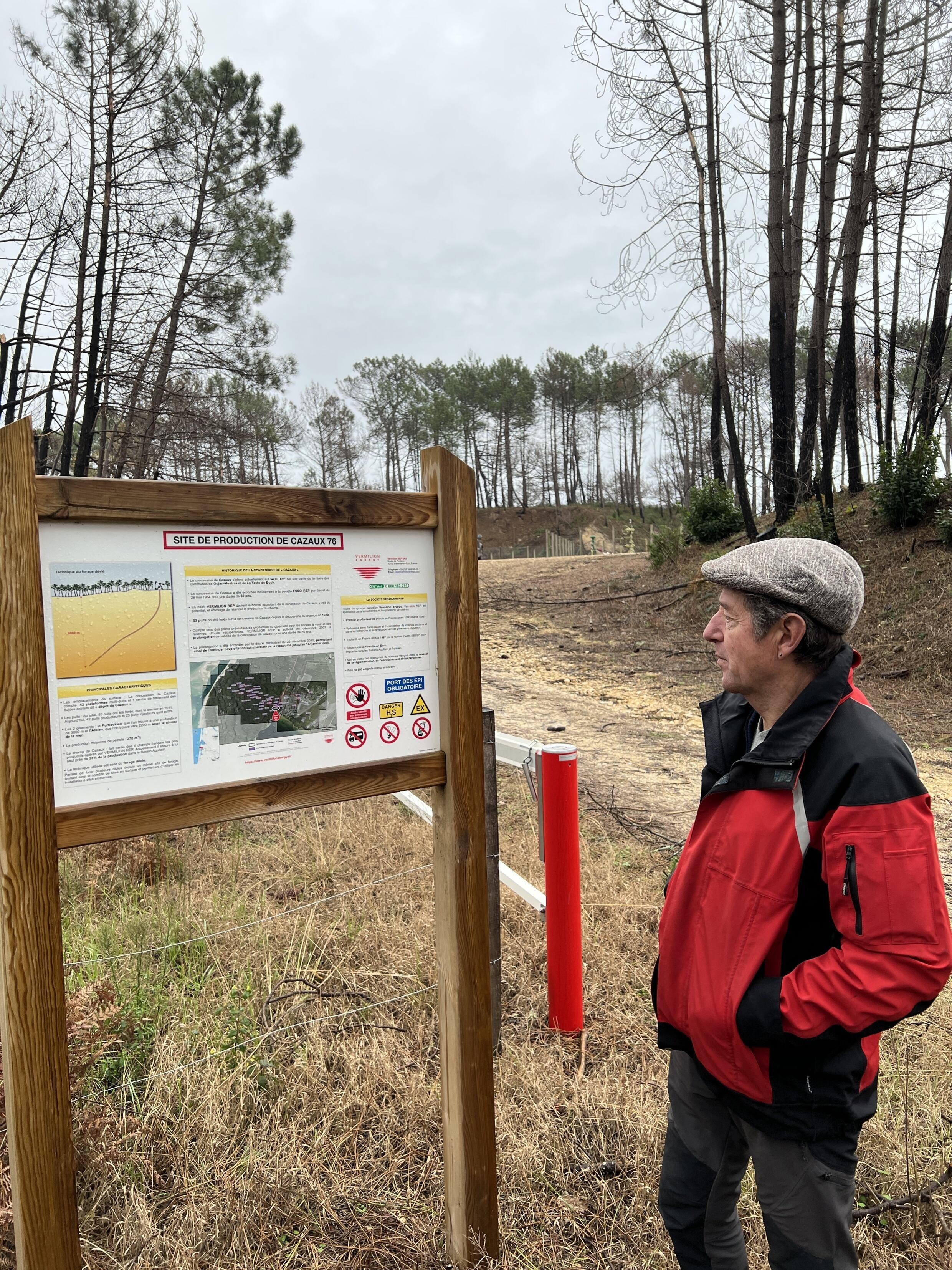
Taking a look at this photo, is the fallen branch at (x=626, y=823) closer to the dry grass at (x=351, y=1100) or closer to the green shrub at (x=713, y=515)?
the dry grass at (x=351, y=1100)

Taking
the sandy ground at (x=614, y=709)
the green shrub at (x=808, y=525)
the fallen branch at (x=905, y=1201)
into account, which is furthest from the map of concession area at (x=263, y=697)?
the green shrub at (x=808, y=525)

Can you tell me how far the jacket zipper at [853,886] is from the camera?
147 centimetres

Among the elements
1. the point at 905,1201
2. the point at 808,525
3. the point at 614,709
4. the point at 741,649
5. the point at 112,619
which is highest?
the point at 808,525

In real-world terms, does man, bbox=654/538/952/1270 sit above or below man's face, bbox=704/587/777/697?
below

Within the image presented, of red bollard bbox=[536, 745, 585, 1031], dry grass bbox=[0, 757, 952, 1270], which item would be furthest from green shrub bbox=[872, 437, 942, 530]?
red bollard bbox=[536, 745, 585, 1031]

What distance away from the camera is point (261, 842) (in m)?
5.14

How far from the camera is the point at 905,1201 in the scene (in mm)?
2359

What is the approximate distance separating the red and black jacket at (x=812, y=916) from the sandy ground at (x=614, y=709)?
3.81 meters

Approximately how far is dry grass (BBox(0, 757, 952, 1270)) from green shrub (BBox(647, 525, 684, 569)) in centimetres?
1413

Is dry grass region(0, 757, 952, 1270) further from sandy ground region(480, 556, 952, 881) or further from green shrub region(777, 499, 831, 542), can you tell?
green shrub region(777, 499, 831, 542)

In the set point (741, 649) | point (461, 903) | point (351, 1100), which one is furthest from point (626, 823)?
point (741, 649)

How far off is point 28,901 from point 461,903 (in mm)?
1072

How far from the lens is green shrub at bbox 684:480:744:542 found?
17.4 m

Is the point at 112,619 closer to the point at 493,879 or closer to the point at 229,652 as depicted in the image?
the point at 229,652
